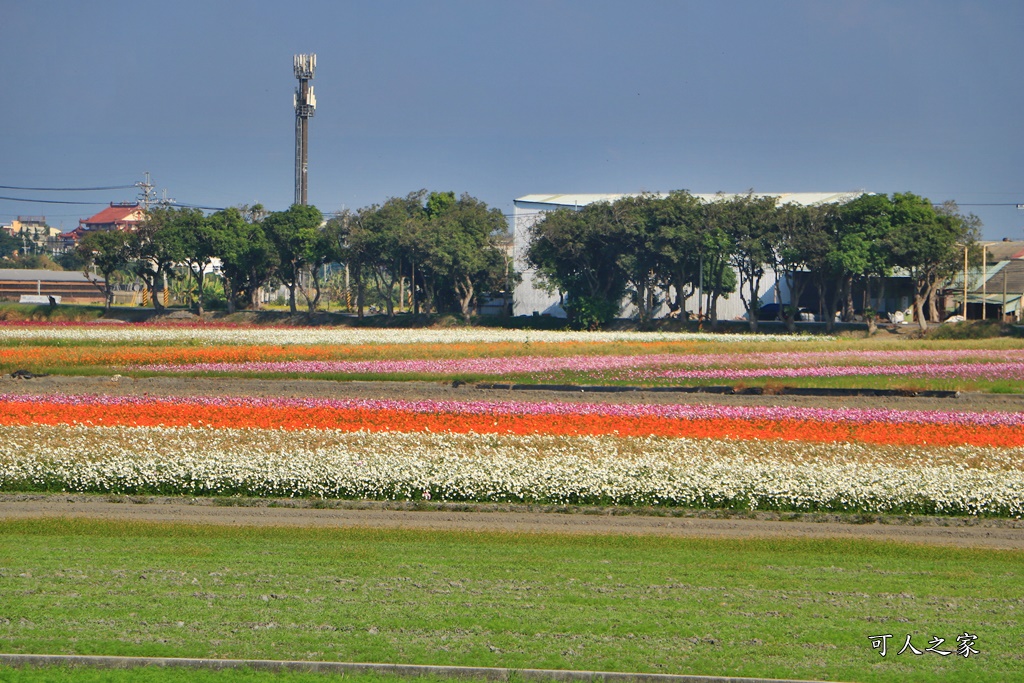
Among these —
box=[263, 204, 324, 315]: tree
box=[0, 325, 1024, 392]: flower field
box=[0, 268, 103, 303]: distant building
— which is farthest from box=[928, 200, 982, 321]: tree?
box=[0, 268, 103, 303]: distant building

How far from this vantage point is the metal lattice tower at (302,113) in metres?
121

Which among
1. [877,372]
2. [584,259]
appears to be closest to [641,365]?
[877,372]

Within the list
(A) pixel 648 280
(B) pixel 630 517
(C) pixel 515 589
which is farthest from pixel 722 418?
(A) pixel 648 280

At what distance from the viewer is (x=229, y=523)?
52.9 ft

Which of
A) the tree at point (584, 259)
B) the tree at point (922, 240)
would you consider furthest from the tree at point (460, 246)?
the tree at point (922, 240)

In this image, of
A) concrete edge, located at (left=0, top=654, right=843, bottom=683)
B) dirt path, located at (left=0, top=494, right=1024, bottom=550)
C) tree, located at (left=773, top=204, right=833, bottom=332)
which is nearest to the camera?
concrete edge, located at (left=0, top=654, right=843, bottom=683)

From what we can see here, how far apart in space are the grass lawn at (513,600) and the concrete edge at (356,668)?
23 centimetres

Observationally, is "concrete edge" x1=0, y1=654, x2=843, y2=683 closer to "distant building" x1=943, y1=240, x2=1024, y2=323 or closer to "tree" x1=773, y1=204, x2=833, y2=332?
"tree" x1=773, y1=204, x2=833, y2=332

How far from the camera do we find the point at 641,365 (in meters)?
41.9

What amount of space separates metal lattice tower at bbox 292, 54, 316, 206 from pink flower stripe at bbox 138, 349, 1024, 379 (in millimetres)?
79453

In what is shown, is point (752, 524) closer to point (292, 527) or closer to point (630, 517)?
point (630, 517)

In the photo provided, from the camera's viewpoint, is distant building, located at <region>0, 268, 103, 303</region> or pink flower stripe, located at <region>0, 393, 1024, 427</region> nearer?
pink flower stripe, located at <region>0, 393, 1024, 427</region>

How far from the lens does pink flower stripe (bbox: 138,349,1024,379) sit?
3991 cm

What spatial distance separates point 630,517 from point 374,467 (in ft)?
15.5
